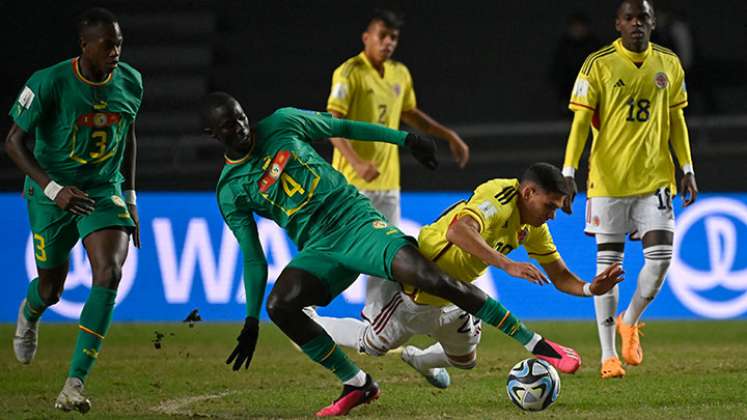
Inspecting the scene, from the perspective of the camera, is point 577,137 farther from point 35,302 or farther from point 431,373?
point 35,302

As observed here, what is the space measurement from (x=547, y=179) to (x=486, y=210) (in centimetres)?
33

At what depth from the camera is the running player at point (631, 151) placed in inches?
304

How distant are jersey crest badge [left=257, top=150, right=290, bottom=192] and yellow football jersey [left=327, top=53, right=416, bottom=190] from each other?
2640 mm

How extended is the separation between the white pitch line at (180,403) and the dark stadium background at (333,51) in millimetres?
7378

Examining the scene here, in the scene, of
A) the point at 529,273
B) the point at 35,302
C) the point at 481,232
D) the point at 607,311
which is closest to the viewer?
the point at 529,273

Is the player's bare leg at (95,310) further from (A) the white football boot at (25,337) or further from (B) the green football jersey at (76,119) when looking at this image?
(A) the white football boot at (25,337)

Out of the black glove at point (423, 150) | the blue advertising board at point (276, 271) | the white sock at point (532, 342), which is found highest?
the black glove at point (423, 150)

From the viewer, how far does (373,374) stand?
305 inches

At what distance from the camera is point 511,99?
15.6m

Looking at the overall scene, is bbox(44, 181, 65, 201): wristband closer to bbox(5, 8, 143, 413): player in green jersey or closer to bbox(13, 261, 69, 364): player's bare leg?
bbox(5, 8, 143, 413): player in green jersey

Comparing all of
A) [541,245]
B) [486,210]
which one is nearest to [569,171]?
[541,245]

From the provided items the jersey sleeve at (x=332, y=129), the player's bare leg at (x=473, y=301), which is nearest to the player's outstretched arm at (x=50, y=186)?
the jersey sleeve at (x=332, y=129)

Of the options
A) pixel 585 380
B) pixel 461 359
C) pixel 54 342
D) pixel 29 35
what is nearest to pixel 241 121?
pixel 461 359

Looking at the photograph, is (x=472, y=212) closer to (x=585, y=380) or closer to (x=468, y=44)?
(x=585, y=380)
